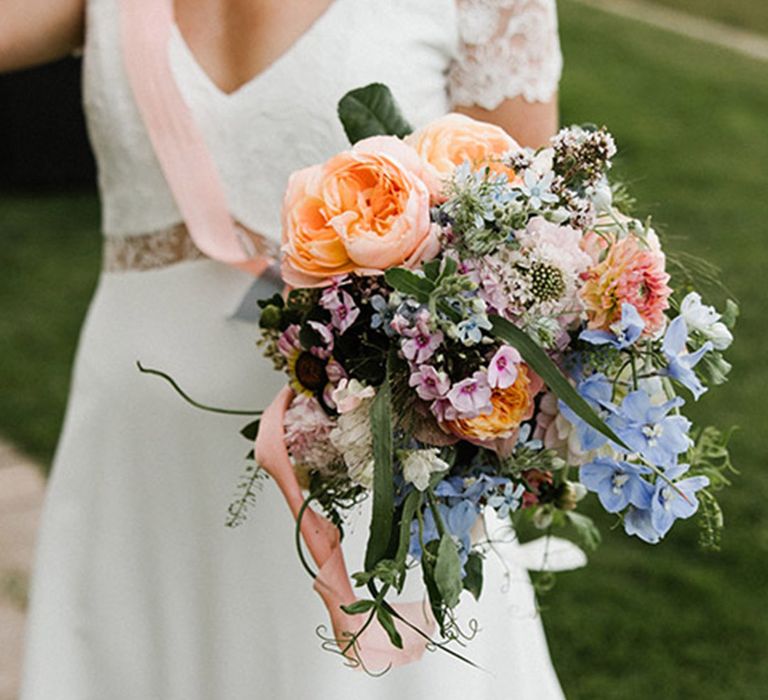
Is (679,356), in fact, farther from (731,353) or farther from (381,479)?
(731,353)

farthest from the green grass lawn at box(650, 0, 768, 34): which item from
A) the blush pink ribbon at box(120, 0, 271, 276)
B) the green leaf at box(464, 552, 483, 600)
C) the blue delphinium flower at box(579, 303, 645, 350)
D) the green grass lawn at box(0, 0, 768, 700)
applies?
the blue delphinium flower at box(579, 303, 645, 350)

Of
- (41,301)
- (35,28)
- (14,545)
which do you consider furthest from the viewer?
(41,301)

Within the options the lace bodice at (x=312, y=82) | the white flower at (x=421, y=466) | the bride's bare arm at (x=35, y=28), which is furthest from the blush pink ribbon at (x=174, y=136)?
the white flower at (x=421, y=466)

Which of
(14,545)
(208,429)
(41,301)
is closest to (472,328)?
(208,429)

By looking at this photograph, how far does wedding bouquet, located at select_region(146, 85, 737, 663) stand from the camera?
1.59 metres

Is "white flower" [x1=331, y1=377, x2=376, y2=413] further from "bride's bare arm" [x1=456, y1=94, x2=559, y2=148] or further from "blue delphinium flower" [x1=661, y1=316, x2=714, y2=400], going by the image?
"bride's bare arm" [x1=456, y1=94, x2=559, y2=148]

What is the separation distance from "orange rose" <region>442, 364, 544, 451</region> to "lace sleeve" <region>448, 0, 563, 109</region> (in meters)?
0.67

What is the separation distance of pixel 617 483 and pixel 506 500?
0.15 m

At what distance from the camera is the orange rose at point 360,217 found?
1.61m

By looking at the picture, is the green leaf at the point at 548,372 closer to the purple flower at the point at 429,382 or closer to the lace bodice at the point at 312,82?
the purple flower at the point at 429,382

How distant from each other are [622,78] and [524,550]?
9.01 metres

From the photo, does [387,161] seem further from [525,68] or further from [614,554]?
[614,554]

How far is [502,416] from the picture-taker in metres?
1.61

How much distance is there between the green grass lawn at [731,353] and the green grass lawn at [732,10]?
5.68 ft
